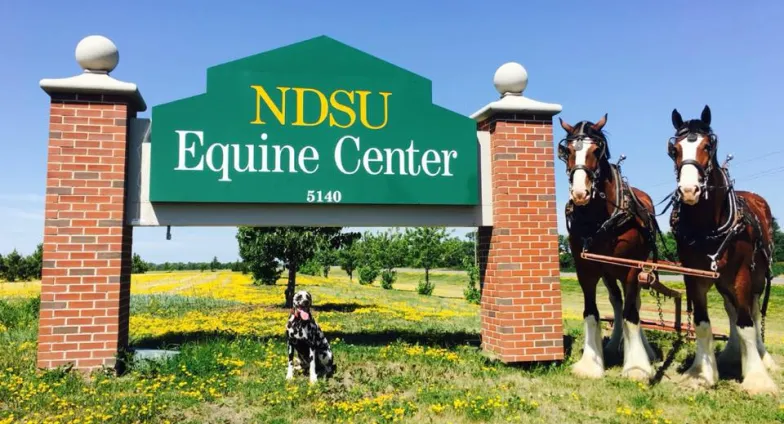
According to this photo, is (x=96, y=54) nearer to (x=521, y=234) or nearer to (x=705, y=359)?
(x=521, y=234)

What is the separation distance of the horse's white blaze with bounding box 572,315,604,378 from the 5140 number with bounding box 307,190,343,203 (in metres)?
4.15

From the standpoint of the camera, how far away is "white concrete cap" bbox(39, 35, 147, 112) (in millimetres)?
6809

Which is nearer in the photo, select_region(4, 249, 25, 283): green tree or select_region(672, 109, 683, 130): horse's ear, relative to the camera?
select_region(672, 109, 683, 130): horse's ear

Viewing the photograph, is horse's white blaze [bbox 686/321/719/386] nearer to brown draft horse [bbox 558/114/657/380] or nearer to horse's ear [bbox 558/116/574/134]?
brown draft horse [bbox 558/114/657/380]

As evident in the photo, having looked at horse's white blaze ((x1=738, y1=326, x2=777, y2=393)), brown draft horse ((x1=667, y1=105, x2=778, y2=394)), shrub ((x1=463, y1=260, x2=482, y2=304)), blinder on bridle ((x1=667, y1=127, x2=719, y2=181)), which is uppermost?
blinder on bridle ((x1=667, y1=127, x2=719, y2=181))

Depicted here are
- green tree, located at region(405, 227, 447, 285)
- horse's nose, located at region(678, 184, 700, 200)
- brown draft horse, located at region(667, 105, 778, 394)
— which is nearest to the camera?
horse's nose, located at region(678, 184, 700, 200)

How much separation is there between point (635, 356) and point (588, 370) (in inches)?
26.5

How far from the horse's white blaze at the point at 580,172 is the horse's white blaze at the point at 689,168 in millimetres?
1054

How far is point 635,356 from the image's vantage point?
695cm

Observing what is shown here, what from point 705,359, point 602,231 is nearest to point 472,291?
point 705,359

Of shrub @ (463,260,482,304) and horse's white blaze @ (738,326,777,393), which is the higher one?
horse's white blaze @ (738,326,777,393)

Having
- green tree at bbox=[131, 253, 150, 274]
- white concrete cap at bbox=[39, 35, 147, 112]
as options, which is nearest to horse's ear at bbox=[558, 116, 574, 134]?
white concrete cap at bbox=[39, 35, 147, 112]

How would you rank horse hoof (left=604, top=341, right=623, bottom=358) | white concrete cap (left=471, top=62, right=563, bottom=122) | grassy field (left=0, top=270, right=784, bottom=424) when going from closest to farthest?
grassy field (left=0, top=270, right=784, bottom=424), white concrete cap (left=471, top=62, right=563, bottom=122), horse hoof (left=604, top=341, right=623, bottom=358)

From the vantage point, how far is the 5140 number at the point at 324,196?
24.1ft
